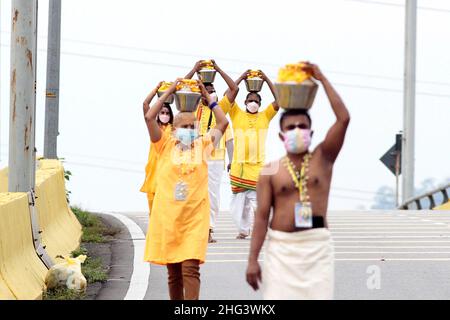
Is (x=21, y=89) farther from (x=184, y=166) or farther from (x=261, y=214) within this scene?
(x=261, y=214)

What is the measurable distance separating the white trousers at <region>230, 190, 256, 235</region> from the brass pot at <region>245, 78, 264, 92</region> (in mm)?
1822

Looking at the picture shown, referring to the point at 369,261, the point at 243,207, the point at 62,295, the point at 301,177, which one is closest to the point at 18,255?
the point at 62,295

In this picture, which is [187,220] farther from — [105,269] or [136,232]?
[136,232]

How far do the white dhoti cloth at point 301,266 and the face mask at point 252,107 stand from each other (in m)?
9.32

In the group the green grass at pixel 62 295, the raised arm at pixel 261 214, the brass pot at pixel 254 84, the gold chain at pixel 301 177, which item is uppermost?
the brass pot at pixel 254 84

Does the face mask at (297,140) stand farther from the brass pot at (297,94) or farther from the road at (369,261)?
the road at (369,261)

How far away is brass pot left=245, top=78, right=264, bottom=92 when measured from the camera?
18.3 metres

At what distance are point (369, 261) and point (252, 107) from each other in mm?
2872

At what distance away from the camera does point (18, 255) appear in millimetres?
13648

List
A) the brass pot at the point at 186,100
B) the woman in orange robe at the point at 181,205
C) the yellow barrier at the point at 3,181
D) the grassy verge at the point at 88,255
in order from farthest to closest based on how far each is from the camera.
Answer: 1. the yellow barrier at the point at 3,181
2. the grassy verge at the point at 88,255
3. the brass pot at the point at 186,100
4. the woman in orange robe at the point at 181,205

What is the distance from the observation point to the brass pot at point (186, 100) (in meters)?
12.0

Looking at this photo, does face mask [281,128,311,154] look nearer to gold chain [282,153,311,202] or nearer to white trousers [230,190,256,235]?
gold chain [282,153,311,202]

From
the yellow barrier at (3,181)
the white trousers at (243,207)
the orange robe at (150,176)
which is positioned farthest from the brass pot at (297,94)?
the yellow barrier at (3,181)
